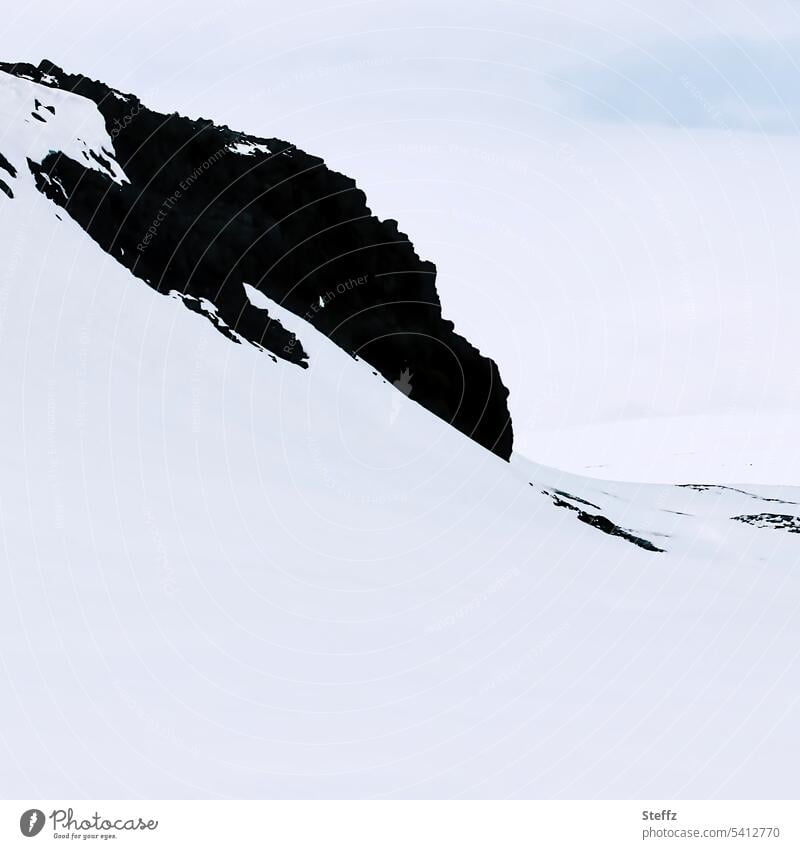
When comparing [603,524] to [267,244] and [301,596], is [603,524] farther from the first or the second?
[301,596]

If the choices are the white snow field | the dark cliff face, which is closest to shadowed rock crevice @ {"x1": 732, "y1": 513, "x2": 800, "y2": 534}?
the white snow field

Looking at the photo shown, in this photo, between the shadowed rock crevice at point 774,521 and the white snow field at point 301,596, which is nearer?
the white snow field at point 301,596

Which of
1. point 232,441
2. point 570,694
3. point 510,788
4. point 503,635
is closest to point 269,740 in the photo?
point 510,788

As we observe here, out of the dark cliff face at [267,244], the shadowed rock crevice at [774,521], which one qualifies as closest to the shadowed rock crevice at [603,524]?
the dark cliff face at [267,244]

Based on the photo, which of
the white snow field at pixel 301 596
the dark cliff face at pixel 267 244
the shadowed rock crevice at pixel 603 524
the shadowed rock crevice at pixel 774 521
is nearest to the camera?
the white snow field at pixel 301 596

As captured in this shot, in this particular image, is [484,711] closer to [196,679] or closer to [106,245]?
[196,679]

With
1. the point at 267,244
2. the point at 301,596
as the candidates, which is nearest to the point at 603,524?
the point at 267,244

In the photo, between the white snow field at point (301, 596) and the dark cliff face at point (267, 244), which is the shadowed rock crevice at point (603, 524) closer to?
the white snow field at point (301, 596)
